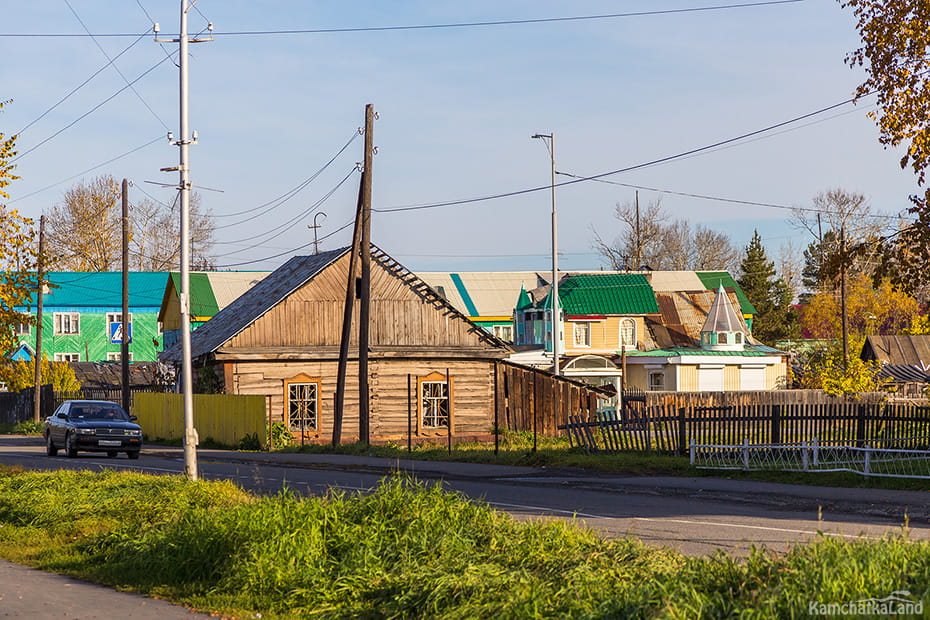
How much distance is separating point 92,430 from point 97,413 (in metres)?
1.64

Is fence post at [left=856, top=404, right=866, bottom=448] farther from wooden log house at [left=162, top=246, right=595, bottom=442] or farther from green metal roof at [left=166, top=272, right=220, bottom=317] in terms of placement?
green metal roof at [left=166, top=272, right=220, bottom=317]

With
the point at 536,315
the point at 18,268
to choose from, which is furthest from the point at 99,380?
the point at 18,268

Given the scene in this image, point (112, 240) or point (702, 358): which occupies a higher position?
point (112, 240)

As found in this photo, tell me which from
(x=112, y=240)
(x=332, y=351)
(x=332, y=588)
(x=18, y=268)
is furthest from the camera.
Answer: (x=112, y=240)

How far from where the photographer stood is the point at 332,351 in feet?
136

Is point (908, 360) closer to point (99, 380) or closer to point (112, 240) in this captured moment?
point (99, 380)

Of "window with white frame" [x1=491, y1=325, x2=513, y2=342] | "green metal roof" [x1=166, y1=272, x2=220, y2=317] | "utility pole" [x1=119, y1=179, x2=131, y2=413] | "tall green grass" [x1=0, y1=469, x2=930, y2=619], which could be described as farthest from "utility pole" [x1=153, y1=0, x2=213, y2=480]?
"window with white frame" [x1=491, y1=325, x2=513, y2=342]

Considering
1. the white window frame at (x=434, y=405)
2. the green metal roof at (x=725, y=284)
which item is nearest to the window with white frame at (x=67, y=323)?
the white window frame at (x=434, y=405)

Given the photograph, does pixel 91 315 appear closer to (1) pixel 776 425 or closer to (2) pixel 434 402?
(2) pixel 434 402

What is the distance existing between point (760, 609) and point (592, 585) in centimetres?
171

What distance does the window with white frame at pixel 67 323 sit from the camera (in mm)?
77375

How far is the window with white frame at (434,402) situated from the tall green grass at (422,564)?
97.5 ft

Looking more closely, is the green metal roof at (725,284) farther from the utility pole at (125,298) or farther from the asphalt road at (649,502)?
the asphalt road at (649,502)

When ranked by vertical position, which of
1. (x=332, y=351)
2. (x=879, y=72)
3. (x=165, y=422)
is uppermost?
(x=879, y=72)
